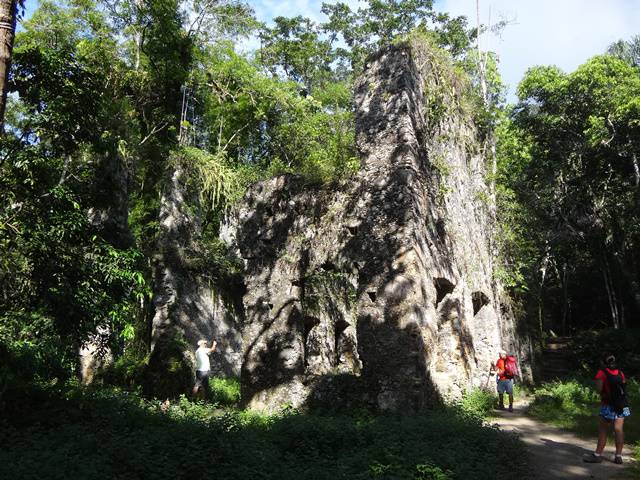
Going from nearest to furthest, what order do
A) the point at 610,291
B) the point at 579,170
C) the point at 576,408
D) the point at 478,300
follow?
the point at 576,408 < the point at 478,300 < the point at 579,170 < the point at 610,291

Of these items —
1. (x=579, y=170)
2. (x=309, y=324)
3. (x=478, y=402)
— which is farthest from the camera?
(x=579, y=170)

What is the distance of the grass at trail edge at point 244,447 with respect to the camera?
5070 millimetres

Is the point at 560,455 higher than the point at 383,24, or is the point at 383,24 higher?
the point at 383,24

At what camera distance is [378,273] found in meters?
9.52

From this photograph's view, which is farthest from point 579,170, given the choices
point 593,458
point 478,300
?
point 593,458

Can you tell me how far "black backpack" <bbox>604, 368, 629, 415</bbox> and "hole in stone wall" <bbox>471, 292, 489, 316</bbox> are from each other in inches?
267

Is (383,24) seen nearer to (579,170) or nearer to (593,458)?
(579,170)

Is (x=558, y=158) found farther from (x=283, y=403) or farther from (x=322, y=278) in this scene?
(x=283, y=403)

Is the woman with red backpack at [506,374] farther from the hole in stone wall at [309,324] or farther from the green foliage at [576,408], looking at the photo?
the hole in stone wall at [309,324]

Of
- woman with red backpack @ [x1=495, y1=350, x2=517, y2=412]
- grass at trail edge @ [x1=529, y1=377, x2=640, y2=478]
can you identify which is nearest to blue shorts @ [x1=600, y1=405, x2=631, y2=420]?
grass at trail edge @ [x1=529, y1=377, x2=640, y2=478]

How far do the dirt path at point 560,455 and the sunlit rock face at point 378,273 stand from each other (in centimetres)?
171

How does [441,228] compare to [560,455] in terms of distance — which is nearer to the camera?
[560,455]

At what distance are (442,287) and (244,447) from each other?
729 centimetres

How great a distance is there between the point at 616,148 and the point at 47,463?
23.2 m
